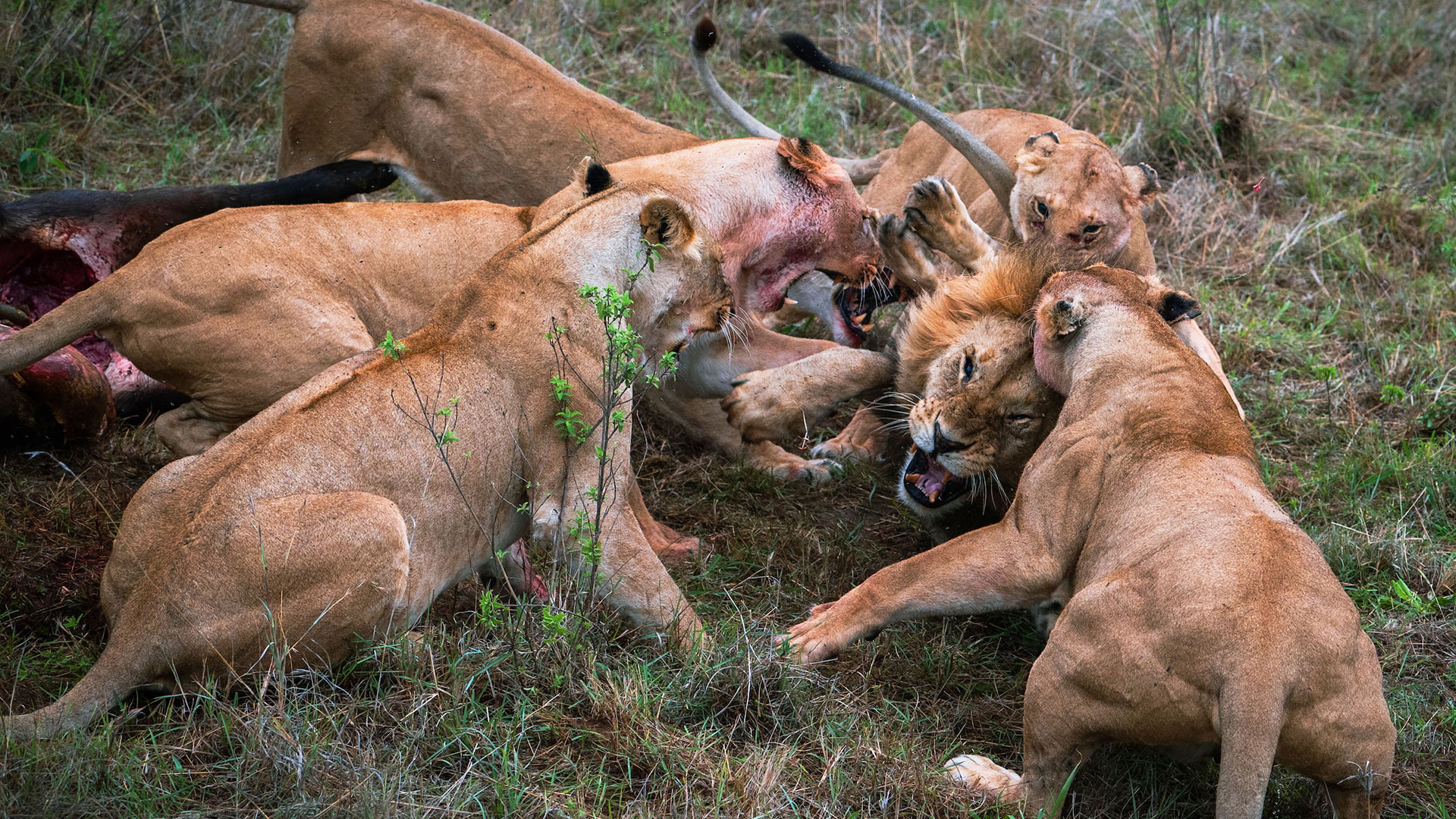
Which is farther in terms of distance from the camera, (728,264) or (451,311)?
(728,264)

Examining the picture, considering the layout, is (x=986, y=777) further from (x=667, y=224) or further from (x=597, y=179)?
(x=597, y=179)

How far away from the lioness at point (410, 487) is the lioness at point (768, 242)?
21.0 inches

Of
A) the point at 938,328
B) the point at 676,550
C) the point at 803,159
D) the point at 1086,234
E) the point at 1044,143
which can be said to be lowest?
the point at 676,550

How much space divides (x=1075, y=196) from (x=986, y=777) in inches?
108

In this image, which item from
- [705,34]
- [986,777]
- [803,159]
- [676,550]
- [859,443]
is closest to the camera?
[986,777]

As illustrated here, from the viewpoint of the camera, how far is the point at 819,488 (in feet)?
15.9

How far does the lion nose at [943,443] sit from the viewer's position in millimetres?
3939

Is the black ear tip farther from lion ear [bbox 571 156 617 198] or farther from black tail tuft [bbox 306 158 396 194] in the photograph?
black tail tuft [bbox 306 158 396 194]

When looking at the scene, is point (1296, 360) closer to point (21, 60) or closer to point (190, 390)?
point (190, 390)

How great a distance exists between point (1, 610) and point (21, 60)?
405 cm

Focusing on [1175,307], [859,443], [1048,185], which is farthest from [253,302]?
[1048,185]

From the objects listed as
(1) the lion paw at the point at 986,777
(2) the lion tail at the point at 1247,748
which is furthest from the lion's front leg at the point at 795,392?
(2) the lion tail at the point at 1247,748

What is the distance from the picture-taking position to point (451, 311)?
11.5 feet

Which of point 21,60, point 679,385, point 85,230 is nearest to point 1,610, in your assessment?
point 85,230
